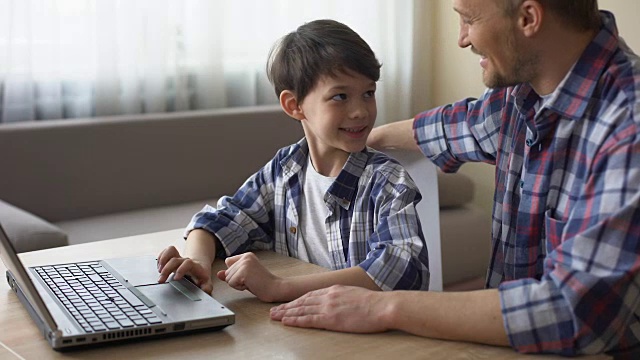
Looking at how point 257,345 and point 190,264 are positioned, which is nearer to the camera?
point 257,345

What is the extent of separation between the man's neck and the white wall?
2.96 meters

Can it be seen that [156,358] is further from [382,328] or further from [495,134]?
[495,134]

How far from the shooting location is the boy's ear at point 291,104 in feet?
6.27

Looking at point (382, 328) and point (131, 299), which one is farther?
point (131, 299)

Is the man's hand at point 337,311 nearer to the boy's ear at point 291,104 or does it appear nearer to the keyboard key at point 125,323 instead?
the keyboard key at point 125,323

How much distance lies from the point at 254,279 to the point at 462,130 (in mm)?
613

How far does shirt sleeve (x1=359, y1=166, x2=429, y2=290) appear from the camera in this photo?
4.91 ft

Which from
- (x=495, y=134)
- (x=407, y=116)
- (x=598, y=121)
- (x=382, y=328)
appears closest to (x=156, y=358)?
(x=382, y=328)

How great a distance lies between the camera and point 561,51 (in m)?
1.55

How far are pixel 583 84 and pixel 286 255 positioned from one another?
0.64 meters

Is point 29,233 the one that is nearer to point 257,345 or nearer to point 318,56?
point 318,56

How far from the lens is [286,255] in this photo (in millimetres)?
1812

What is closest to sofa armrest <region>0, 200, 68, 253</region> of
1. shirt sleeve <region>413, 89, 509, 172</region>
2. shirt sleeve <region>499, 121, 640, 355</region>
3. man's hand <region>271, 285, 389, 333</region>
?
shirt sleeve <region>413, 89, 509, 172</region>

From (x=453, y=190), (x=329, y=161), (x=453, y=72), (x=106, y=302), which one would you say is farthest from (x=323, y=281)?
(x=453, y=72)
